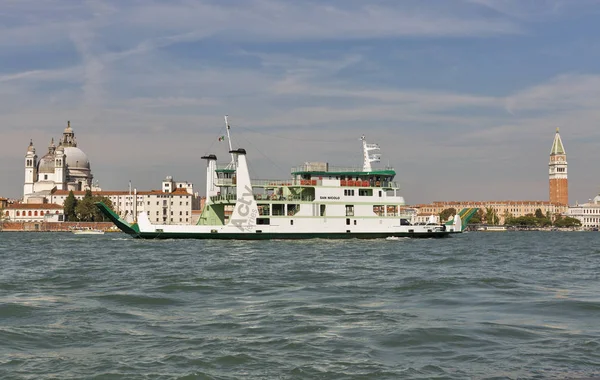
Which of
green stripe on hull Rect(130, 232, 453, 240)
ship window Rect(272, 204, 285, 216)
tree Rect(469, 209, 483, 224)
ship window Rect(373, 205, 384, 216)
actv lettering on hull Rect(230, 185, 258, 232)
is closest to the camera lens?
actv lettering on hull Rect(230, 185, 258, 232)

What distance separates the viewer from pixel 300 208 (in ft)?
165

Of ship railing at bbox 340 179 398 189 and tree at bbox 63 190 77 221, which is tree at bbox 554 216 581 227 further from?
ship railing at bbox 340 179 398 189

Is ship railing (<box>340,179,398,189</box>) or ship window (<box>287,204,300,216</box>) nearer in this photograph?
ship window (<box>287,204,300,216</box>)

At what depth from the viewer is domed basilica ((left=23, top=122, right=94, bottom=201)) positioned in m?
155

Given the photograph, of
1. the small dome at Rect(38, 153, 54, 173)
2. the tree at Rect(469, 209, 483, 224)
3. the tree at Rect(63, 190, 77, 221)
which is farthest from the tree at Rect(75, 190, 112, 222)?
the tree at Rect(469, 209, 483, 224)

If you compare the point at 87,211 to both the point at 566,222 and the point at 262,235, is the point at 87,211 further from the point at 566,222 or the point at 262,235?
the point at 566,222

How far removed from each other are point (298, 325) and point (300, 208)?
38069 millimetres

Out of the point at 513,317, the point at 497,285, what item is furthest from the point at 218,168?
the point at 513,317

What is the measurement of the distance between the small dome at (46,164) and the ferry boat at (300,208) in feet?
373

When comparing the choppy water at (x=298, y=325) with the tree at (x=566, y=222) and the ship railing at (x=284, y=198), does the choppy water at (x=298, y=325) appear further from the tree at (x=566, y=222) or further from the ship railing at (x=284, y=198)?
the tree at (x=566, y=222)

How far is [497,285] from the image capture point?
1934cm

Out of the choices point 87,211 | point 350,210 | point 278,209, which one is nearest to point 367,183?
point 350,210

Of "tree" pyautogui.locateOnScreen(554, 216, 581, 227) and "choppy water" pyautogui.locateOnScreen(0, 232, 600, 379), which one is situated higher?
"tree" pyautogui.locateOnScreen(554, 216, 581, 227)

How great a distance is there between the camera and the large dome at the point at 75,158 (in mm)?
164375
